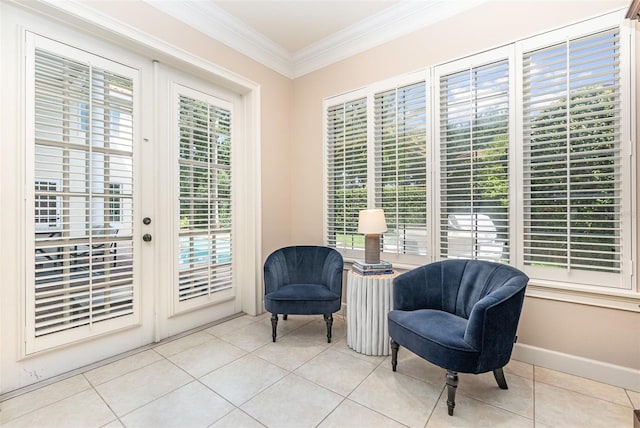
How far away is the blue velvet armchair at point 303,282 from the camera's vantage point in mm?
2441

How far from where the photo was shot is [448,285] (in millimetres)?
2170

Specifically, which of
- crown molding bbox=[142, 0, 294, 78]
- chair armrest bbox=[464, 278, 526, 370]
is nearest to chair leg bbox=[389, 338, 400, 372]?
chair armrest bbox=[464, 278, 526, 370]

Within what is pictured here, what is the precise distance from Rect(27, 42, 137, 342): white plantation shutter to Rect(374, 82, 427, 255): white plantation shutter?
2243 millimetres

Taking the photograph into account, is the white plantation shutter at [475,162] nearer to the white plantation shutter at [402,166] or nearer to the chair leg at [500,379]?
the white plantation shutter at [402,166]

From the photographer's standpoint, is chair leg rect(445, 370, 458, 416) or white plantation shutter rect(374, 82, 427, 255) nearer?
chair leg rect(445, 370, 458, 416)

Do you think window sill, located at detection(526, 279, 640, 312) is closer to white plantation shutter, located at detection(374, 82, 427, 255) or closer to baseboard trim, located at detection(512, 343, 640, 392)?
baseboard trim, located at detection(512, 343, 640, 392)

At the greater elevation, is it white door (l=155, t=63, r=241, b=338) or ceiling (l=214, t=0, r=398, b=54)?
ceiling (l=214, t=0, r=398, b=54)

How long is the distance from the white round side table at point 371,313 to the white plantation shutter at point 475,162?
0.67 metres

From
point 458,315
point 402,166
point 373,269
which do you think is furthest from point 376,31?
point 458,315

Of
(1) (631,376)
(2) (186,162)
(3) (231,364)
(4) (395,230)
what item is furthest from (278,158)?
(1) (631,376)

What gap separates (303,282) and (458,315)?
4.79ft

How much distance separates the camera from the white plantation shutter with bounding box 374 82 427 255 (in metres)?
2.59

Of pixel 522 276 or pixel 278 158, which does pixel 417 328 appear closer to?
pixel 522 276

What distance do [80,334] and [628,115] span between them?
13.1 ft
